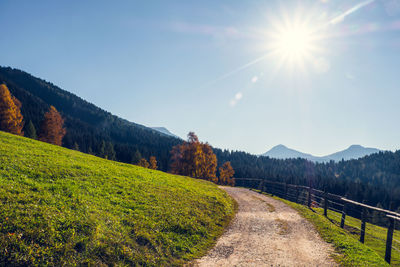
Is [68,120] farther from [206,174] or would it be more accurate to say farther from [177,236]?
[177,236]

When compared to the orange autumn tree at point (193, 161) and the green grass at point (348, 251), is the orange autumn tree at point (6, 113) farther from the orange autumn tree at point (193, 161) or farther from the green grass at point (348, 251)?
the green grass at point (348, 251)

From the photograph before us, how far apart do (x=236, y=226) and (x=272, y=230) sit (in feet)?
8.43

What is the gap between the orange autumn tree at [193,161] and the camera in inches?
2458

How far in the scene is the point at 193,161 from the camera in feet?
203

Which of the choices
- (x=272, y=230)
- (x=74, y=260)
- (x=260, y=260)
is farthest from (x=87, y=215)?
(x=272, y=230)

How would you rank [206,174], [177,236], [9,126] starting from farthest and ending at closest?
1. [206,174]
2. [9,126]
3. [177,236]

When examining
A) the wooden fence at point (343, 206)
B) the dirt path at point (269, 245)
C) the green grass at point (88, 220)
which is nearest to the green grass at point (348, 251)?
the dirt path at point (269, 245)

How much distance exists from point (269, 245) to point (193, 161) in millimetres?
50079

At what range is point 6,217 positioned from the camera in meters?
8.14

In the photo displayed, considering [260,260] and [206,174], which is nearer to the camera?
[260,260]

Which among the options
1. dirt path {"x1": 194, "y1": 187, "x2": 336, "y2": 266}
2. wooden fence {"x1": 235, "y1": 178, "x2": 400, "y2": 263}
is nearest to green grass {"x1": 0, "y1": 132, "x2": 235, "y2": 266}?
dirt path {"x1": 194, "y1": 187, "x2": 336, "y2": 266}

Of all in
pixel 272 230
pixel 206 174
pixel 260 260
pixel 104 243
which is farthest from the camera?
pixel 206 174

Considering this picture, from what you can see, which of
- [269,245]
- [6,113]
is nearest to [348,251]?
[269,245]

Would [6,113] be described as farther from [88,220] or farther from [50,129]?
[88,220]
